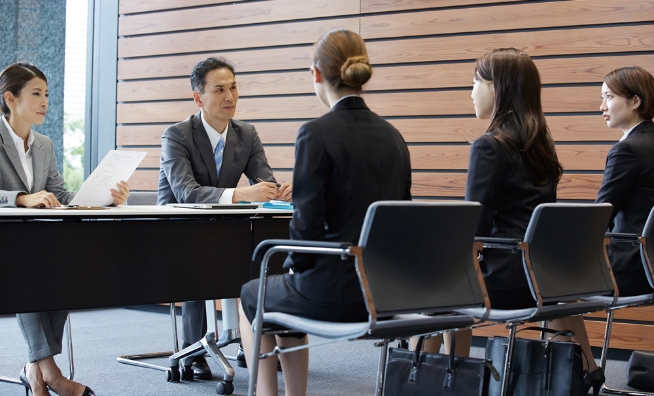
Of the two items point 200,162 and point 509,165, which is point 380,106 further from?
point 509,165

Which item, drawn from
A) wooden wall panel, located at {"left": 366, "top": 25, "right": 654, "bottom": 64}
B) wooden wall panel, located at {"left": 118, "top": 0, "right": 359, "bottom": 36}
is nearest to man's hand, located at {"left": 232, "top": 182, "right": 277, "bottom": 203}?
wooden wall panel, located at {"left": 366, "top": 25, "right": 654, "bottom": 64}

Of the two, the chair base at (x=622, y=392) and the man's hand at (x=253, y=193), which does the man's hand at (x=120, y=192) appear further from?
the chair base at (x=622, y=392)

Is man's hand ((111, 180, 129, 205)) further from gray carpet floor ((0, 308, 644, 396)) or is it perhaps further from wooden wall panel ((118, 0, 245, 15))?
wooden wall panel ((118, 0, 245, 15))

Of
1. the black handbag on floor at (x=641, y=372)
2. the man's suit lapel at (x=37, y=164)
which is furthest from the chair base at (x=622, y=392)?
the man's suit lapel at (x=37, y=164)

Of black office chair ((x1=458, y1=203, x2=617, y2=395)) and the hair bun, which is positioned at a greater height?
the hair bun

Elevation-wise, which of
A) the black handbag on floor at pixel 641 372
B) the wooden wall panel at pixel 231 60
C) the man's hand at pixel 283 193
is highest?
the wooden wall panel at pixel 231 60

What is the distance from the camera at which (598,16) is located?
14.1ft

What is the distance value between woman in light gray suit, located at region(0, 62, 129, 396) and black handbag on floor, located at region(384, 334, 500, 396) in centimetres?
125

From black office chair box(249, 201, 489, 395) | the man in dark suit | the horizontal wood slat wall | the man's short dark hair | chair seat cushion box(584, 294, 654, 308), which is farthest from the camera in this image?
the horizontal wood slat wall

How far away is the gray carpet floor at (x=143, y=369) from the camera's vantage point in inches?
134

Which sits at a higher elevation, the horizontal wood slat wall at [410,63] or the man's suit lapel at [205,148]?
the horizontal wood slat wall at [410,63]

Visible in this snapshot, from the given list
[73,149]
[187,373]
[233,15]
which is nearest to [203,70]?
[187,373]

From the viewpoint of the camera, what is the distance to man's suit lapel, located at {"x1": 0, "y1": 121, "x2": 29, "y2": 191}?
3.16 meters

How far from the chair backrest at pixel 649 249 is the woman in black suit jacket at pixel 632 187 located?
0.07 metres
